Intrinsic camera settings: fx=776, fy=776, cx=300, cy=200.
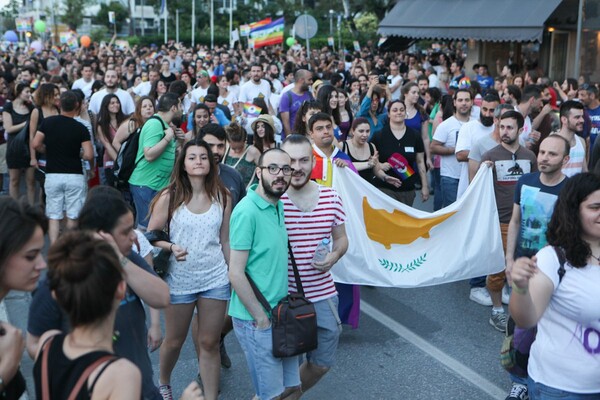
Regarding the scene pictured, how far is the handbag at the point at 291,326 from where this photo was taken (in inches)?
167

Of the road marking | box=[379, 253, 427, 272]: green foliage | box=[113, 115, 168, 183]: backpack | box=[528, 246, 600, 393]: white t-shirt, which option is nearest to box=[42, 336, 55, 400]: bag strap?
box=[528, 246, 600, 393]: white t-shirt

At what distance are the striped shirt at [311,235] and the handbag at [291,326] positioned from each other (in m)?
0.39

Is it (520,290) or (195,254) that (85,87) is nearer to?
(195,254)

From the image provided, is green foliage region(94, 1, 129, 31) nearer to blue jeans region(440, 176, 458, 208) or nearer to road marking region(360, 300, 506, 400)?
blue jeans region(440, 176, 458, 208)

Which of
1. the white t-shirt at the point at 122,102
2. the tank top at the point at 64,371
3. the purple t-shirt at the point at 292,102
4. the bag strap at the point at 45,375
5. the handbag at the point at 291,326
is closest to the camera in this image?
the tank top at the point at 64,371

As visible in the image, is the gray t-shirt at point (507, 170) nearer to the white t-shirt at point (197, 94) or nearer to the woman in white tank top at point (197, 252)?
the woman in white tank top at point (197, 252)

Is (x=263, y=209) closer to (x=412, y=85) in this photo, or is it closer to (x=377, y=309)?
(x=377, y=309)

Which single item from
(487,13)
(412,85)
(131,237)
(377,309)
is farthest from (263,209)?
(487,13)

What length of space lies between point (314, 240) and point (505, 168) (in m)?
2.90

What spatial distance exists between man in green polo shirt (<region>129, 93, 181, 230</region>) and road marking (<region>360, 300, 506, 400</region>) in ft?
7.65

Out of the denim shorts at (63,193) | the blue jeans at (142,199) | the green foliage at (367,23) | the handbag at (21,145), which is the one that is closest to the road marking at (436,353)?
the blue jeans at (142,199)

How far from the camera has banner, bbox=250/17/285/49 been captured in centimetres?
2584

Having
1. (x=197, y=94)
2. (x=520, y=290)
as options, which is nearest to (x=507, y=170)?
(x=520, y=290)

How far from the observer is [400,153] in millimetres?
8078
